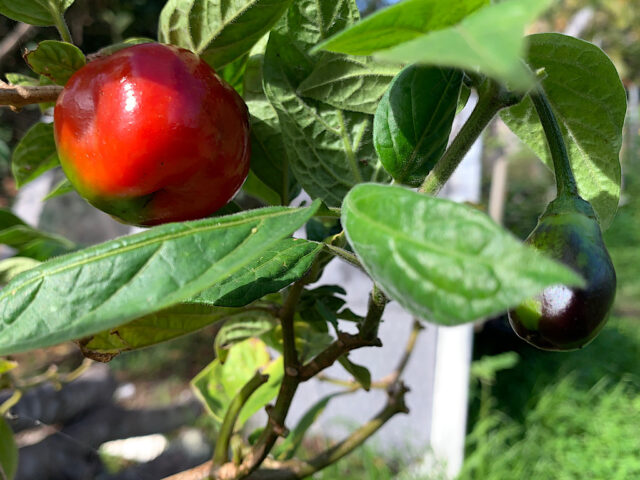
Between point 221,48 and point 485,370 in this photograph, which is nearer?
point 221,48

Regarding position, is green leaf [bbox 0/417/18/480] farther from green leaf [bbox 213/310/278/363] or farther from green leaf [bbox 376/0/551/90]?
green leaf [bbox 376/0/551/90]

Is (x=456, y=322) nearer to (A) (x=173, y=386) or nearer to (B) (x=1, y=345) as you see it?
(B) (x=1, y=345)

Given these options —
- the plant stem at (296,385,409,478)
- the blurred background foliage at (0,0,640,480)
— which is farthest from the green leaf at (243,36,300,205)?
the blurred background foliage at (0,0,640,480)

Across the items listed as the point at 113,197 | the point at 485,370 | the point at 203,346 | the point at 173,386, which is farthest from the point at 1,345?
the point at 203,346

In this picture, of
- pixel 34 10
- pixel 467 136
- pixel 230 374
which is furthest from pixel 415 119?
pixel 230 374

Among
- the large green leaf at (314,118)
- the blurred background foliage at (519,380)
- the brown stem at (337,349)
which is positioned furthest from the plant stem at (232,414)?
the blurred background foliage at (519,380)

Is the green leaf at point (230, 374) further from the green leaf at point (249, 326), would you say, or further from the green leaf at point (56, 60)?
the green leaf at point (56, 60)
